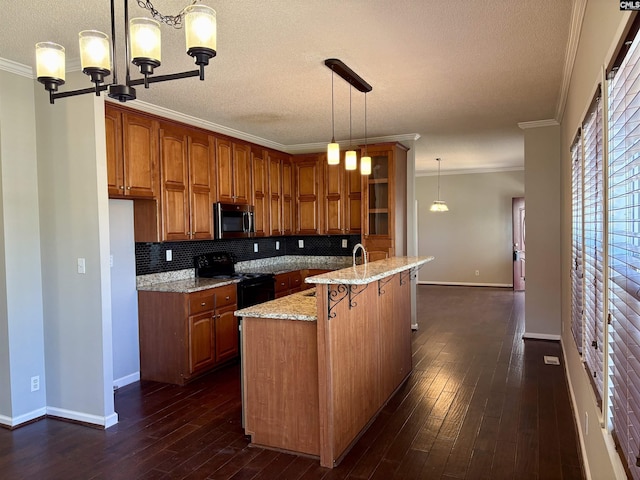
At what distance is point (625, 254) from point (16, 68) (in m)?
3.79

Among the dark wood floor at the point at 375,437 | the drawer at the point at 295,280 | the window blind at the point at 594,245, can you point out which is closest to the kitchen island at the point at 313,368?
the dark wood floor at the point at 375,437

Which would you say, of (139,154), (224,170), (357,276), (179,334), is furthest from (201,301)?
(357,276)

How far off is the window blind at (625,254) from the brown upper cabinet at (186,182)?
3.63 m

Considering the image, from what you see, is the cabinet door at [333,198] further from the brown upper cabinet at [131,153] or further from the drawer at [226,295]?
the brown upper cabinet at [131,153]

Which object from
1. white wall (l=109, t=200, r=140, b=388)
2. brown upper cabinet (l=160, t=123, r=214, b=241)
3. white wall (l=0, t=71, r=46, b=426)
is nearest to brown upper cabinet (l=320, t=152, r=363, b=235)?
brown upper cabinet (l=160, t=123, r=214, b=241)

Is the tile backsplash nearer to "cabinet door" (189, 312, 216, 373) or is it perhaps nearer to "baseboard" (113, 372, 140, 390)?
"cabinet door" (189, 312, 216, 373)

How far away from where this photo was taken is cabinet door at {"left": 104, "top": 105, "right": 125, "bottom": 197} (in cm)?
371

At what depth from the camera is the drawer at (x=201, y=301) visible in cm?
414

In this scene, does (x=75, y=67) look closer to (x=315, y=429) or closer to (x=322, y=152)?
(x=315, y=429)

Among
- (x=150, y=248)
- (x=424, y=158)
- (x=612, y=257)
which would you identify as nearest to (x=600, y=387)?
(x=612, y=257)

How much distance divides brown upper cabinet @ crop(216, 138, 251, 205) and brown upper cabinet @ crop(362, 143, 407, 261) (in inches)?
58.5

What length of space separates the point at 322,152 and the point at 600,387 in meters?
4.96

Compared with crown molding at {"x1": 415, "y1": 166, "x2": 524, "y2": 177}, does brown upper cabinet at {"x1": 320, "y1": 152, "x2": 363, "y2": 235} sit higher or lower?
lower

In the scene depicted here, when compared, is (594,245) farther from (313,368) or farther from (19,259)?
(19,259)
